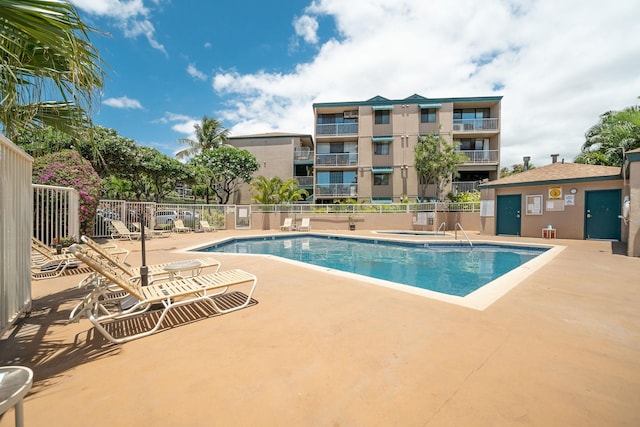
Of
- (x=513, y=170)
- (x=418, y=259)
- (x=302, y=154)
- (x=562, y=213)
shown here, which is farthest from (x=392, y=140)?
(x=513, y=170)

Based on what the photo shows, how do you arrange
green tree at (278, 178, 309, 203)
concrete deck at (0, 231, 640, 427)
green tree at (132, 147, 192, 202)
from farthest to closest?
green tree at (278, 178, 309, 203), green tree at (132, 147, 192, 202), concrete deck at (0, 231, 640, 427)

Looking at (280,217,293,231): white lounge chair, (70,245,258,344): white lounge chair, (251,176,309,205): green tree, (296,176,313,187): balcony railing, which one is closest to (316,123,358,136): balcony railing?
(296,176,313,187): balcony railing

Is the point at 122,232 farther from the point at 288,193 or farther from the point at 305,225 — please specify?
the point at 288,193

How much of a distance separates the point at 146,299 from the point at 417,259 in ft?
27.9

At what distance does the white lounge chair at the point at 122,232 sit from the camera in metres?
12.0

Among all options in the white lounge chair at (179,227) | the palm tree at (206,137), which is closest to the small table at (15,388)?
the white lounge chair at (179,227)

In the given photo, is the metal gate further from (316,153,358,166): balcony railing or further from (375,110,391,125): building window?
(375,110,391,125): building window

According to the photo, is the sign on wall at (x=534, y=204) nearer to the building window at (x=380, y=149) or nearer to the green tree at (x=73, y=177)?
the building window at (x=380, y=149)

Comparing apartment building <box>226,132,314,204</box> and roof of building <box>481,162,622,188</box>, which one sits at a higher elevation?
apartment building <box>226,132,314,204</box>

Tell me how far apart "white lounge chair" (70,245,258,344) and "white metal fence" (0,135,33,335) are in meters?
0.57

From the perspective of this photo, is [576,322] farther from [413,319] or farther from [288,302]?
[288,302]

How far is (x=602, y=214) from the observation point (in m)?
11.5

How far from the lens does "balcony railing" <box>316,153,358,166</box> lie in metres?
25.3

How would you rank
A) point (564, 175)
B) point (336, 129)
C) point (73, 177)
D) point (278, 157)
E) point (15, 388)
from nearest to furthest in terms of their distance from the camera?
1. point (15, 388)
2. point (73, 177)
3. point (564, 175)
4. point (336, 129)
5. point (278, 157)
